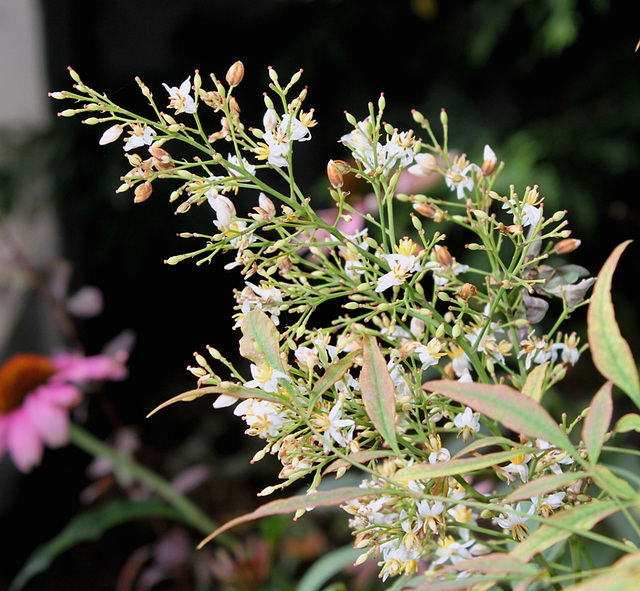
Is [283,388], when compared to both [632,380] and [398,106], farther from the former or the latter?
[398,106]

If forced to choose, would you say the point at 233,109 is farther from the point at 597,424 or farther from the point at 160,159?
the point at 597,424

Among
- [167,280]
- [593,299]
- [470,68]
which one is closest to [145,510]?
[593,299]

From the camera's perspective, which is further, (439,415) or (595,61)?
(595,61)

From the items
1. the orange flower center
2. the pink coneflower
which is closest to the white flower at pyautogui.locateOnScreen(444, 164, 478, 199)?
the pink coneflower

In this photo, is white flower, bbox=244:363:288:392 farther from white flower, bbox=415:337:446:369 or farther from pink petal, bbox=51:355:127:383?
pink petal, bbox=51:355:127:383

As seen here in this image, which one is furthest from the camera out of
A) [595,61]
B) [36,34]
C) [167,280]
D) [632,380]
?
[167,280]

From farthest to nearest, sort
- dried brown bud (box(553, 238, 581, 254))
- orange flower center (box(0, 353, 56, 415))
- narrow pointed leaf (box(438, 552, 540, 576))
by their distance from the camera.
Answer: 1. orange flower center (box(0, 353, 56, 415))
2. dried brown bud (box(553, 238, 581, 254))
3. narrow pointed leaf (box(438, 552, 540, 576))
